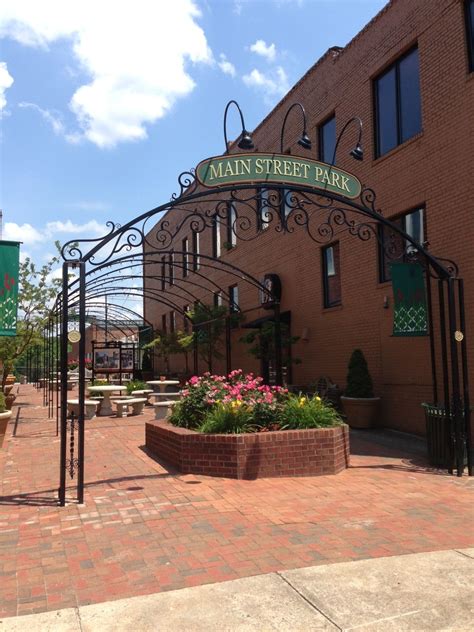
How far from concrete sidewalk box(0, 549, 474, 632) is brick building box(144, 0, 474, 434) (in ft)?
20.3

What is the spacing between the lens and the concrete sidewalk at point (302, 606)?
3.29 metres

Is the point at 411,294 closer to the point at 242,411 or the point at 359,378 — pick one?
the point at 242,411

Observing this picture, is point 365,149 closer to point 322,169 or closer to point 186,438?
point 322,169

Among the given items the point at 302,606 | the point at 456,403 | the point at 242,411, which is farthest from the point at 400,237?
the point at 302,606

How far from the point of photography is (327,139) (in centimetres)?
1430

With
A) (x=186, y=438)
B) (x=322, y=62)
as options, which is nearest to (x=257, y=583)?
(x=186, y=438)

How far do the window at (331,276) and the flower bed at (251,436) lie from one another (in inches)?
237

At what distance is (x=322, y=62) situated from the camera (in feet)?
46.3

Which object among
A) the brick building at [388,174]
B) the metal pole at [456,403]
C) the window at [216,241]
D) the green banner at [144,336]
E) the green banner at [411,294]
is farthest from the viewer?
the green banner at [144,336]

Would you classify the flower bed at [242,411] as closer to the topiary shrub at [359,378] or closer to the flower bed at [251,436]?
the flower bed at [251,436]

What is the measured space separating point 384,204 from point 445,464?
601 centimetres

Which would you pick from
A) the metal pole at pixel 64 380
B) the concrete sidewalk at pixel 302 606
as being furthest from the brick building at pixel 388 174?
the concrete sidewalk at pixel 302 606

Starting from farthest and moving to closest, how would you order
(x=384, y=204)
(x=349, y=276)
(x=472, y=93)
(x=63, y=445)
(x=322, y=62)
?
(x=322, y=62), (x=349, y=276), (x=384, y=204), (x=472, y=93), (x=63, y=445)

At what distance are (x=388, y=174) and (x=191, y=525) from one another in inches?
354
